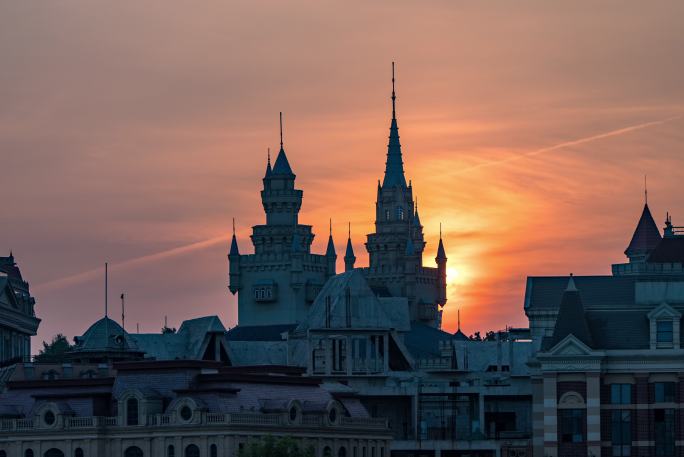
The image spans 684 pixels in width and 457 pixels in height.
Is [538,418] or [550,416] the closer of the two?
[550,416]

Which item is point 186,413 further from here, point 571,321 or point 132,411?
point 571,321

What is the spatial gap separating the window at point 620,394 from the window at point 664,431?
1.90 metres

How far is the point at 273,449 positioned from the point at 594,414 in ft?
64.0

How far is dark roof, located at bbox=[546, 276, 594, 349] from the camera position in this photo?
176 meters

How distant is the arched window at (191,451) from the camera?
592 ft

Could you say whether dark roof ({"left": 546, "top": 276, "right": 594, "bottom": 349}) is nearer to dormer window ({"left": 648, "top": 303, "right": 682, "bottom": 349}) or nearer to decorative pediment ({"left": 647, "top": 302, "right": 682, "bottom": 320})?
dormer window ({"left": 648, "top": 303, "right": 682, "bottom": 349})

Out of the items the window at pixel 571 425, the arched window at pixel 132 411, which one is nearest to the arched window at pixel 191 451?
the arched window at pixel 132 411

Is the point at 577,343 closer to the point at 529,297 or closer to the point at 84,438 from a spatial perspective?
the point at 529,297

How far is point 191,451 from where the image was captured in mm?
180750

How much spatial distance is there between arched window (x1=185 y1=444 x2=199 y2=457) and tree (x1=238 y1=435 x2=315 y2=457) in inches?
129

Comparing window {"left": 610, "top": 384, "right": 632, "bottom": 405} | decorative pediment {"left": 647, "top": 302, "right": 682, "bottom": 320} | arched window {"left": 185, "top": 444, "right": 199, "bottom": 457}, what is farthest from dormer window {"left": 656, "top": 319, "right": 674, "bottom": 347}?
arched window {"left": 185, "top": 444, "right": 199, "bottom": 457}

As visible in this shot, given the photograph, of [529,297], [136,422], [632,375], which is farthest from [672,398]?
[136,422]

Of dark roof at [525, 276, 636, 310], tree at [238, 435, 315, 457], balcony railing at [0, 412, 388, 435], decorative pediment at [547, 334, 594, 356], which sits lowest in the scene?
tree at [238, 435, 315, 457]

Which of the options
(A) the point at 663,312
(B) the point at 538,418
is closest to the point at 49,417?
(B) the point at 538,418
